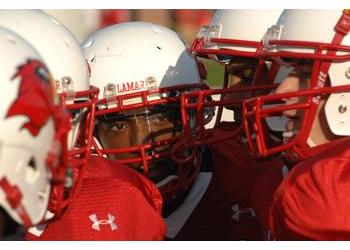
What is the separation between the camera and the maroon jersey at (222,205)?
3.11 m

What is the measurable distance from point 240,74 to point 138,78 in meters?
0.47

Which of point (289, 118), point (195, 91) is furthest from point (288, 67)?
point (195, 91)

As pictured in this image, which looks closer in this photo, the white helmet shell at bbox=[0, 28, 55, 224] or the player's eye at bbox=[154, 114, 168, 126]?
the white helmet shell at bbox=[0, 28, 55, 224]

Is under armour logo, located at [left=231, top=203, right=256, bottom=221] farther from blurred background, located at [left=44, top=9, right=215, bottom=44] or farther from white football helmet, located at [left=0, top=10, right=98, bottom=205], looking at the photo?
blurred background, located at [left=44, top=9, right=215, bottom=44]

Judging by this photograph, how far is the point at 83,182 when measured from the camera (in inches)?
96.1

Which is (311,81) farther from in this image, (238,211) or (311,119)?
(238,211)

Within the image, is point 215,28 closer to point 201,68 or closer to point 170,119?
point 201,68

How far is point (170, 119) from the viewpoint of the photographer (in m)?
3.09

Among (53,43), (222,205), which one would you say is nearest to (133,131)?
(222,205)

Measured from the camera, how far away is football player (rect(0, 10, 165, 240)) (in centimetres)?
233

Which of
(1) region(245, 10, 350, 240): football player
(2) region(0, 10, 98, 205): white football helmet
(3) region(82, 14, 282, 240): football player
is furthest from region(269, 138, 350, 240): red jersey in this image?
(3) region(82, 14, 282, 240): football player

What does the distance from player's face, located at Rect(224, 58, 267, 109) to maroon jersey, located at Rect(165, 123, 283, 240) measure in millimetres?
272

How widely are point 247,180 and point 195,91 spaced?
472 millimetres
